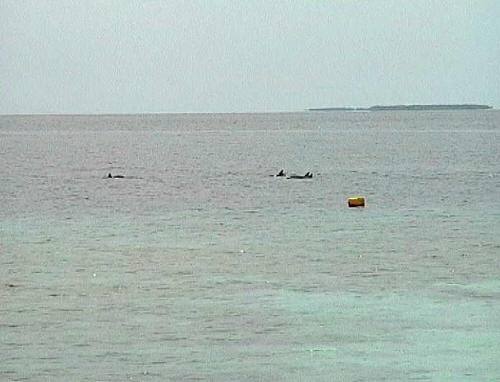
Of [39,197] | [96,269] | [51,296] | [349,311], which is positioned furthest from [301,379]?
[39,197]

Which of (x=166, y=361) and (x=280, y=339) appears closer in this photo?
(x=166, y=361)

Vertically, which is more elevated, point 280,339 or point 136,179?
point 136,179

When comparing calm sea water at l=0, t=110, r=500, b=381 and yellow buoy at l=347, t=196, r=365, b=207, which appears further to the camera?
yellow buoy at l=347, t=196, r=365, b=207

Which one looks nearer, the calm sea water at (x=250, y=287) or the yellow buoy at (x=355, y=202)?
the calm sea water at (x=250, y=287)

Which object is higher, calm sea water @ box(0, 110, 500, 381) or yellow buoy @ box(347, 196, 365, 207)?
yellow buoy @ box(347, 196, 365, 207)

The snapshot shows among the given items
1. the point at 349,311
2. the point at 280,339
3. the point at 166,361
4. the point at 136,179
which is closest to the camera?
the point at 166,361

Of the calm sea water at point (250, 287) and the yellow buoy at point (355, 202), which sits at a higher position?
the yellow buoy at point (355, 202)

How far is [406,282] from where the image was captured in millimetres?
25141

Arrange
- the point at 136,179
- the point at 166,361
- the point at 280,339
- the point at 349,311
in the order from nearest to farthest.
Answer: the point at 166,361, the point at 280,339, the point at 349,311, the point at 136,179

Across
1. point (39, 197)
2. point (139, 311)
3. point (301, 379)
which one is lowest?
point (301, 379)

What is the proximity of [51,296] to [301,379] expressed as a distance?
836 centimetres

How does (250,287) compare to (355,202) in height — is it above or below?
below

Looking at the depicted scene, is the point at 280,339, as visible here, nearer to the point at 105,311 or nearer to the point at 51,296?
the point at 105,311

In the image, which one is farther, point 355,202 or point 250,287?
point 355,202
